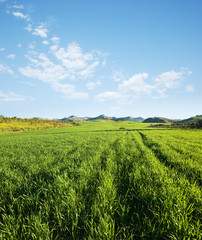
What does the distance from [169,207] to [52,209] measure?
3.19m

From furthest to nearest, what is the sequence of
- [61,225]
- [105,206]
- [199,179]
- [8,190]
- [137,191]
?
[199,179] < [8,190] < [137,191] < [105,206] < [61,225]

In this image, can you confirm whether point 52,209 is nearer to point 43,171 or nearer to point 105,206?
point 105,206

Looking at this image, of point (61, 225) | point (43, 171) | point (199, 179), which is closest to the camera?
point (61, 225)

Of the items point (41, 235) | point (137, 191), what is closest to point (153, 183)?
point (137, 191)

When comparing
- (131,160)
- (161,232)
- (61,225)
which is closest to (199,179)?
(131,160)

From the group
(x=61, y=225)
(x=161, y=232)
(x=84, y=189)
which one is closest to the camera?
(x=161, y=232)

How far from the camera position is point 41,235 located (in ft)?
7.46

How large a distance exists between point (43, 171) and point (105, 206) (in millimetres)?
4269

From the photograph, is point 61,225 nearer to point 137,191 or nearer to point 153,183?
point 137,191

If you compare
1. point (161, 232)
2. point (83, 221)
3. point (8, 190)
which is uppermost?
point (161, 232)

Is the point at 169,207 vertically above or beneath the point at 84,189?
above

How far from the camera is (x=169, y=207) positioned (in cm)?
270

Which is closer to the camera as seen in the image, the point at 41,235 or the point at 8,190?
the point at 41,235

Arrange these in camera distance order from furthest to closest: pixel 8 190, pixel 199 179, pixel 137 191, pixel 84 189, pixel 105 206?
pixel 199 179
pixel 8 190
pixel 84 189
pixel 137 191
pixel 105 206
